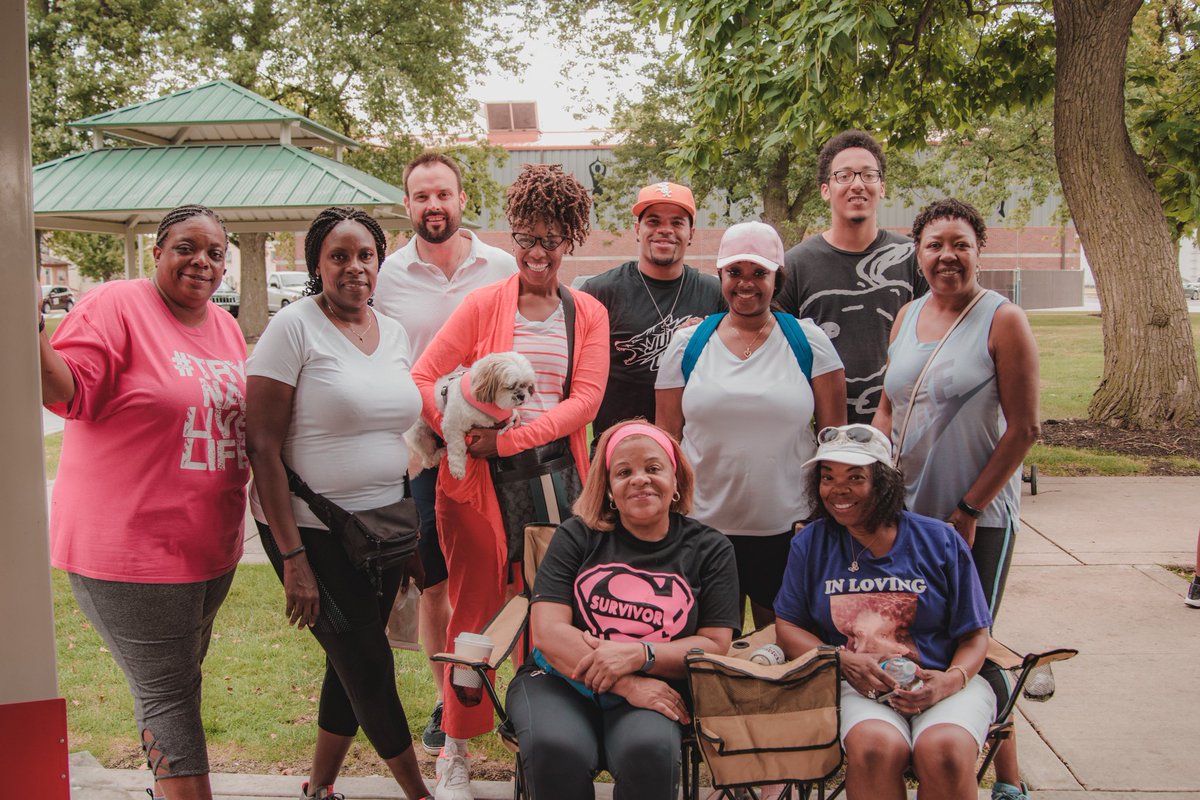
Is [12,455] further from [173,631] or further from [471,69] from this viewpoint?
[471,69]

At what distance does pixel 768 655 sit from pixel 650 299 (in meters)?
1.52

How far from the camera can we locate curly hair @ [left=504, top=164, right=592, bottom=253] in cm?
343

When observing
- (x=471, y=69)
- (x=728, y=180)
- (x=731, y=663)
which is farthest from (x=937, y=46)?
(x=471, y=69)

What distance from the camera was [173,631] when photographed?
2820 mm

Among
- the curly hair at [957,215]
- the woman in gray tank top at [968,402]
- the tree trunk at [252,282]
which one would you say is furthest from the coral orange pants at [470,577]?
the tree trunk at [252,282]

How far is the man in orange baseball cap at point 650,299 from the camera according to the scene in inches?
147

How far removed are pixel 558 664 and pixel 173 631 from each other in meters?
1.16

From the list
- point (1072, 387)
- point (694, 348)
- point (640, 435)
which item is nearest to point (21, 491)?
point (640, 435)

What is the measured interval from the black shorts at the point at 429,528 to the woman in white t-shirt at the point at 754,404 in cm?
108

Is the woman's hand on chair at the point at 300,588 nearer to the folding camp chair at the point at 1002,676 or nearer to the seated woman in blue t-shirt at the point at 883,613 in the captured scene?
the seated woman in blue t-shirt at the point at 883,613

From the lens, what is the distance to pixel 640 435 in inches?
120

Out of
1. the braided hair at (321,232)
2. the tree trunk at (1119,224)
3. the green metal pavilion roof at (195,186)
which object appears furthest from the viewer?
the green metal pavilion roof at (195,186)

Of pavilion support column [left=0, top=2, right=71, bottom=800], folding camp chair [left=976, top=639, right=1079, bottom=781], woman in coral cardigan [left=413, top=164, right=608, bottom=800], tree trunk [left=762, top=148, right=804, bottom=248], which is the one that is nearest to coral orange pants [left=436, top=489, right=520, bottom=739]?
woman in coral cardigan [left=413, top=164, right=608, bottom=800]

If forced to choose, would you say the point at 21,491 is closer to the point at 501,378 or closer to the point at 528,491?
the point at 501,378
